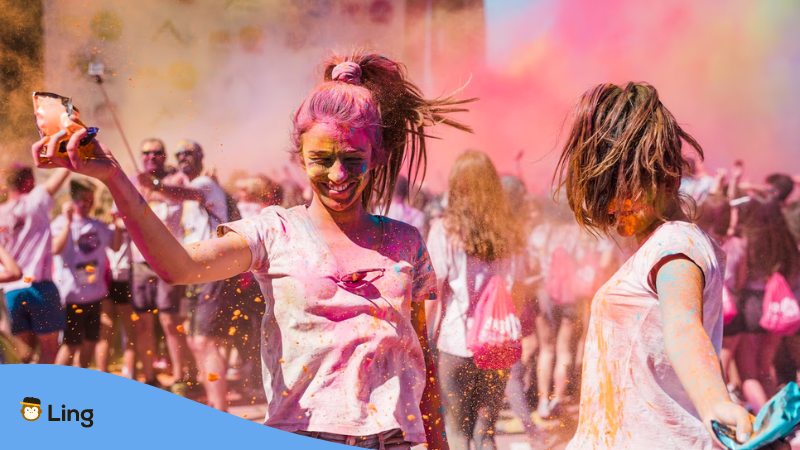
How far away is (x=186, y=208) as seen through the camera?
378 cm

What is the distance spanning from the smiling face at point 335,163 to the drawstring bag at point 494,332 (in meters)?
1.65

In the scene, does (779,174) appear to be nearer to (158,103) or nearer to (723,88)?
(723,88)

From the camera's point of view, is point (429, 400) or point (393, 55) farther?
point (393, 55)

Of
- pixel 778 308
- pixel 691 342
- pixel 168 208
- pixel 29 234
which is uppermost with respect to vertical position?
pixel 168 208

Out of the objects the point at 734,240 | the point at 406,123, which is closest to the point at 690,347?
the point at 406,123

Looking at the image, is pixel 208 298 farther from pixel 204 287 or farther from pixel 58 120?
pixel 58 120

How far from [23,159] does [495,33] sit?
1877 mm

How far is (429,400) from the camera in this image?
2.46 metres

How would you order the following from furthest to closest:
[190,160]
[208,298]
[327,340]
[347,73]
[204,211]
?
[208,298] → [204,211] → [190,160] → [347,73] → [327,340]

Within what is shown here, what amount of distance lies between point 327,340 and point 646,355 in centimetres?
71

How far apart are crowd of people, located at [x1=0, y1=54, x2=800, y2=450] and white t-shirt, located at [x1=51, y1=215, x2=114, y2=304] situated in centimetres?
18

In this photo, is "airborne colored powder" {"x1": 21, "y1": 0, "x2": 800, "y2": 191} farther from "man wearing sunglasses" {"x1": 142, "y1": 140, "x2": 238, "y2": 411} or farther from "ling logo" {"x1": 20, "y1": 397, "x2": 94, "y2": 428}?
"ling logo" {"x1": 20, "y1": 397, "x2": 94, "y2": 428}

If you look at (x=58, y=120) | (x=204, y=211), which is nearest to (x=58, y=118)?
(x=58, y=120)

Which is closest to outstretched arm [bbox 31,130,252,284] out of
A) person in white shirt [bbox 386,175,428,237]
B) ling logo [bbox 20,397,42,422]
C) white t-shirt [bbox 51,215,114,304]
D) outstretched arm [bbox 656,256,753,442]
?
ling logo [bbox 20,397,42,422]
